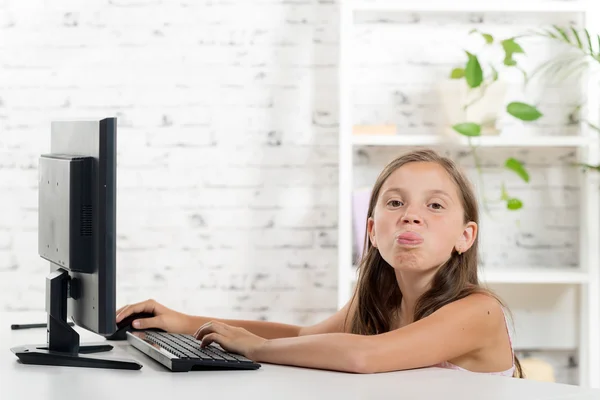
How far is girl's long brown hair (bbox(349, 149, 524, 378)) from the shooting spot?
176 centimetres

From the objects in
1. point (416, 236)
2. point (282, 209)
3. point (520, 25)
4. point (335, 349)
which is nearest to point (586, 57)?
point (520, 25)

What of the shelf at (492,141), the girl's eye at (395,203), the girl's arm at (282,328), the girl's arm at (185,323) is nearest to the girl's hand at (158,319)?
the girl's arm at (185,323)

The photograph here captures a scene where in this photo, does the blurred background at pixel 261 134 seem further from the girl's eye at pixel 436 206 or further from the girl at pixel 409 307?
the girl's eye at pixel 436 206

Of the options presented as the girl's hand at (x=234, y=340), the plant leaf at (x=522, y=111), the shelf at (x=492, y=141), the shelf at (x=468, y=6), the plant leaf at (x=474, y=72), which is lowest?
the girl's hand at (x=234, y=340)

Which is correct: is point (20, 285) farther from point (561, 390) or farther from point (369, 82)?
point (561, 390)

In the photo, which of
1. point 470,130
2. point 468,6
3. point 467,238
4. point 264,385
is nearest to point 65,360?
point 264,385

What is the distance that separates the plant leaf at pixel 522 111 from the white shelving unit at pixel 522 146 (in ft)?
0.25

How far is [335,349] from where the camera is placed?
1.42 meters

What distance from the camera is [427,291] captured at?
1.80 meters

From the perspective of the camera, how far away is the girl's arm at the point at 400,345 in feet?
4.62

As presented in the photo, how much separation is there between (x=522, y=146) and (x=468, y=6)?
571 mm

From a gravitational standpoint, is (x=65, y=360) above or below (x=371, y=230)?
below

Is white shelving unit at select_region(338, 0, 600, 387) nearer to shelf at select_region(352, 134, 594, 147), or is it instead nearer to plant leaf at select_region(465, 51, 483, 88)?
shelf at select_region(352, 134, 594, 147)

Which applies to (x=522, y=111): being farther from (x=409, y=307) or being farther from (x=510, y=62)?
(x=409, y=307)
